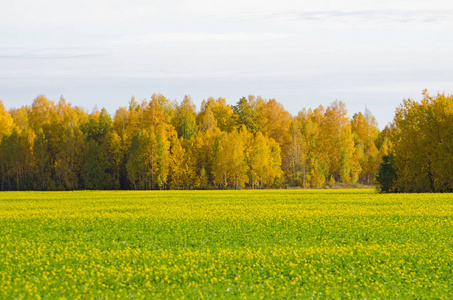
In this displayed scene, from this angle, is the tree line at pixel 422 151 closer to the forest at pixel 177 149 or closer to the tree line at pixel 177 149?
the forest at pixel 177 149

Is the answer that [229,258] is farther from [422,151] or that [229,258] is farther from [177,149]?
[177,149]

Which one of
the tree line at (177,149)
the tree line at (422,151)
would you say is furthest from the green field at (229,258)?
the tree line at (177,149)

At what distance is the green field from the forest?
178 feet

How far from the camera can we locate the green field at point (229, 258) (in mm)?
16953

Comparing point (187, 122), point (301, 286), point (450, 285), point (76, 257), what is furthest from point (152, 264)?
point (187, 122)

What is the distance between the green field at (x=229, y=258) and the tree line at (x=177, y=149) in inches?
2482

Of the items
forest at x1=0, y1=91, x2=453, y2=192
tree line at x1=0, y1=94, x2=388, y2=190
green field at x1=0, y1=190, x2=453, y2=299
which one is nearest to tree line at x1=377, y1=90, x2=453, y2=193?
forest at x1=0, y1=91, x2=453, y2=192

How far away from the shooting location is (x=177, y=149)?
10131 cm

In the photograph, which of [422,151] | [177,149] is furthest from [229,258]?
[177,149]

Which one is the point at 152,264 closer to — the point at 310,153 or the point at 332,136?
the point at 310,153

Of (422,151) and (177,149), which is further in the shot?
Answer: (177,149)

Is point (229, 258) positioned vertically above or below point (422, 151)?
below

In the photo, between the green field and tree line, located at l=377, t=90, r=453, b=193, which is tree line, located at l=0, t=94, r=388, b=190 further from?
the green field

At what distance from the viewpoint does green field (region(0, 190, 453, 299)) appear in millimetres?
16953
